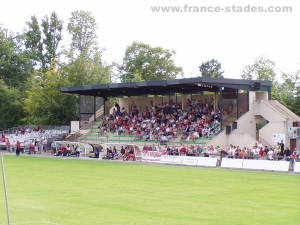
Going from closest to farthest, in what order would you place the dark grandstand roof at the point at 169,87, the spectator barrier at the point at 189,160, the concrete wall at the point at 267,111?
the spectator barrier at the point at 189,160
the concrete wall at the point at 267,111
the dark grandstand roof at the point at 169,87

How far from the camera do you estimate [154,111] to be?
58.3 m

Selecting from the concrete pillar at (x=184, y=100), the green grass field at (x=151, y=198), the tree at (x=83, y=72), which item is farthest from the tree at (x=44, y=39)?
the green grass field at (x=151, y=198)

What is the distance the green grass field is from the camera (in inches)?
667

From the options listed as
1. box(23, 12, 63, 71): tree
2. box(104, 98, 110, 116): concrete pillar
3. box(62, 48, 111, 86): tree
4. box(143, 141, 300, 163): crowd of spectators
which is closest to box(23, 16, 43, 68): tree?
box(23, 12, 63, 71): tree

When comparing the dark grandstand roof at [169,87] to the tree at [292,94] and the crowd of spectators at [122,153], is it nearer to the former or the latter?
the crowd of spectators at [122,153]

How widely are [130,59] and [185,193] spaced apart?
81.2 metres

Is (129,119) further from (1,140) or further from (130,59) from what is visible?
(130,59)

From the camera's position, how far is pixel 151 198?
2188cm

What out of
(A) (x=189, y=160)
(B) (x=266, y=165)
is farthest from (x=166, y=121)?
(B) (x=266, y=165)

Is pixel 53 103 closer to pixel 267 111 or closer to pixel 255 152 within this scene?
pixel 267 111

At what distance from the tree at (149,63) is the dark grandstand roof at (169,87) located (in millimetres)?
35999

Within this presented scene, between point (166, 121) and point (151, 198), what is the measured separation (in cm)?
3272

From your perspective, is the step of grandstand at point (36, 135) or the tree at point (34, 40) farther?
the tree at point (34, 40)

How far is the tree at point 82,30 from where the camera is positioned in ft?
310
